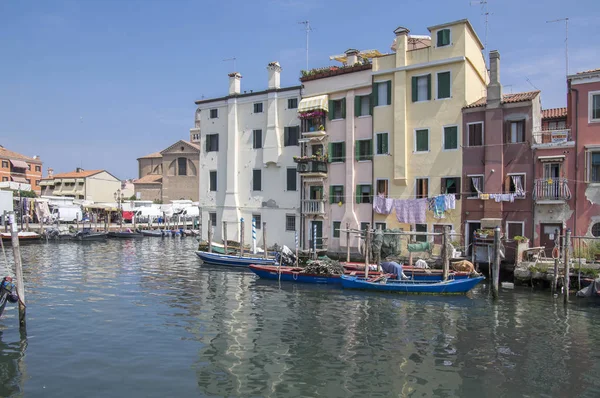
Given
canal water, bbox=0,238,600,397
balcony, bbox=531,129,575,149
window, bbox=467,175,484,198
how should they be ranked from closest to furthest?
canal water, bbox=0,238,600,397 → balcony, bbox=531,129,575,149 → window, bbox=467,175,484,198

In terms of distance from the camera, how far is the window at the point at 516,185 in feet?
93.1

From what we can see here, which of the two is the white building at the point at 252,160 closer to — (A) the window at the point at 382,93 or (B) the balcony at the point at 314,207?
(B) the balcony at the point at 314,207

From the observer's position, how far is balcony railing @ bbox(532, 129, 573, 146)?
2750 cm

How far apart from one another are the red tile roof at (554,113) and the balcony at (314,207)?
17.1 metres

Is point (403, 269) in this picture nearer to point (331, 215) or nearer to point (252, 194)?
point (331, 215)

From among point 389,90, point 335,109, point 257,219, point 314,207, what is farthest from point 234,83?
point 389,90

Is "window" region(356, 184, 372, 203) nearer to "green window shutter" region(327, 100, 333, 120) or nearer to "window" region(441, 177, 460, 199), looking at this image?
"window" region(441, 177, 460, 199)

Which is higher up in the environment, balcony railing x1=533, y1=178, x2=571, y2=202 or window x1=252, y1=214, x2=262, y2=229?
balcony railing x1=533, y1=178, x2=571, y2=202

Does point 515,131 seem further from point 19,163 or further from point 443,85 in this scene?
point 19,163

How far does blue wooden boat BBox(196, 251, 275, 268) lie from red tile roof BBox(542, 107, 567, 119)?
2207cm

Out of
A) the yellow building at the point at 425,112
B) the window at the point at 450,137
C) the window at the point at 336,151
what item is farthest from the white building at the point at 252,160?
the window at the point at 450,137

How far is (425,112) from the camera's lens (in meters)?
31.7

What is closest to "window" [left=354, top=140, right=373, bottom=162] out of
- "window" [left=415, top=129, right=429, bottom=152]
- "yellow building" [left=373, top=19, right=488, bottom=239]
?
"yellow building" [left=373, top=19, right=488, bottom=239]

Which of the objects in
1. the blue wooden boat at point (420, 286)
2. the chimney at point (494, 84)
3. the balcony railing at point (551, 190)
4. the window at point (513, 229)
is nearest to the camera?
A: the blue wooden boat at point (420, 286)
